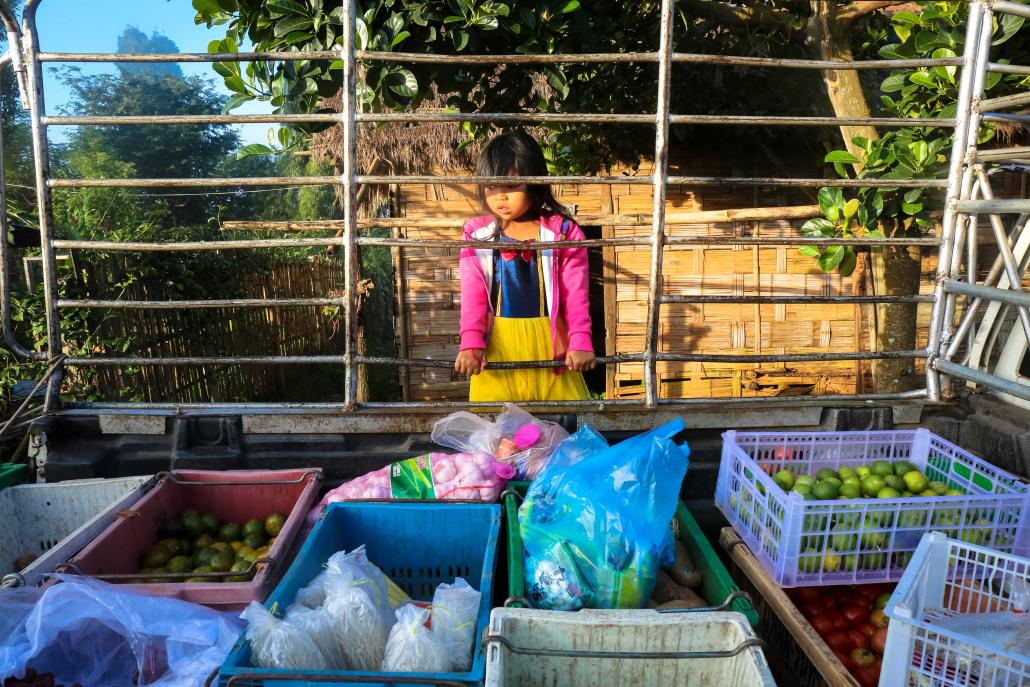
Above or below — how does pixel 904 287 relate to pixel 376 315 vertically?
above

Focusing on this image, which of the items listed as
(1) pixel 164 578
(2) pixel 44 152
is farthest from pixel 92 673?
(2) pixel 44 152

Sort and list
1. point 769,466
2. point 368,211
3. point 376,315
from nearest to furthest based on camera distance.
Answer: point 769,466 → point 368,211 → point 376,315

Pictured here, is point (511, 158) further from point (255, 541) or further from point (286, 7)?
point (255, 541)

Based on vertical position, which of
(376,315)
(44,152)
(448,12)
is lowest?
(376,315)

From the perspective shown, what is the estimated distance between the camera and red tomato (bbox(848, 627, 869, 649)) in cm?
203

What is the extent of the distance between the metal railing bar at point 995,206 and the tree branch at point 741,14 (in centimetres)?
211

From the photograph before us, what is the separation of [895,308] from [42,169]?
174 inches

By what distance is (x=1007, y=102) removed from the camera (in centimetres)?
245

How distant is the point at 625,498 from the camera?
1827mm

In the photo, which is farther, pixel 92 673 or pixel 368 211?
pixel 368 211

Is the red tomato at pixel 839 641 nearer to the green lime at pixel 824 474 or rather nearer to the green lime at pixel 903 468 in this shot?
the green lime at pixel 824 474

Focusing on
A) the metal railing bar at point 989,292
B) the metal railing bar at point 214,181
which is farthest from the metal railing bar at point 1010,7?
the metal railing bar at point 214,181

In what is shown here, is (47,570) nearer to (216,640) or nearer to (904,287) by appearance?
(216,640)

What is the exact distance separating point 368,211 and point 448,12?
5.58m
